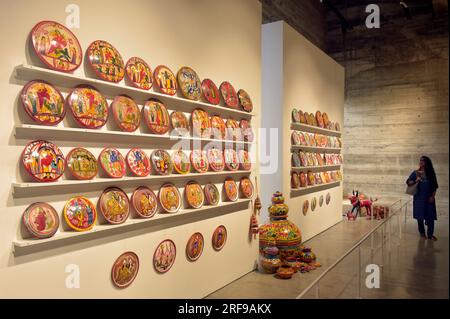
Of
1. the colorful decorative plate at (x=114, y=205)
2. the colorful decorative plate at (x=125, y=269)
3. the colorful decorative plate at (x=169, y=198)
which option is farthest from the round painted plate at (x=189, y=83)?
the colorful decorative plate at (x=125, y=269)

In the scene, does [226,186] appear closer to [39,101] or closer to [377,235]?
[39,101]

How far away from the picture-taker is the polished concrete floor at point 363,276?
3.46m

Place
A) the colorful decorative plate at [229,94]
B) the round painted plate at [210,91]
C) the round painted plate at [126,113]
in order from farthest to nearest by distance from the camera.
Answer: the colorful decorative plate at [229,94], the round painted plate at [210,91], the round painted plate at [126,113]

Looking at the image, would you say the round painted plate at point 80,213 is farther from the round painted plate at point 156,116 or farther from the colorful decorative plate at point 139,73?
the colorful decorative plate at point 139,73

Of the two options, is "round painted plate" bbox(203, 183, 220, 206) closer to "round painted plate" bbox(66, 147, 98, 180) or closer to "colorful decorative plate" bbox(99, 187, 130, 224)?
"colorful decorative plate" bbox(99, 187, 130, 224)

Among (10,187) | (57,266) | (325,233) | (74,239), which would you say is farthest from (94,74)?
(325,233)

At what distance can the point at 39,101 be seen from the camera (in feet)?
6.74

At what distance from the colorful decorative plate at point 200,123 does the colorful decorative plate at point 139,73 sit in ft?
2.02

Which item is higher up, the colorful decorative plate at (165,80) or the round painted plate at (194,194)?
the colorful decorative plate at (165,80)

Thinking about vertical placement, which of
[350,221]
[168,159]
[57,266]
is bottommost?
[350,221]

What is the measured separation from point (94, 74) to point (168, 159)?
90 centimetres

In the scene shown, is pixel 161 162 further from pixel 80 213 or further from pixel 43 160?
pixel 43 160

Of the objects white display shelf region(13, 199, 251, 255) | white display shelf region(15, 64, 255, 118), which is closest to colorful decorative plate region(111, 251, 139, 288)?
white display shelf region(13, 199, 251, 255)

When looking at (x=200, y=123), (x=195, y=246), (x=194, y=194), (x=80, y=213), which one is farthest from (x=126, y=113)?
(x=195, y=246)
